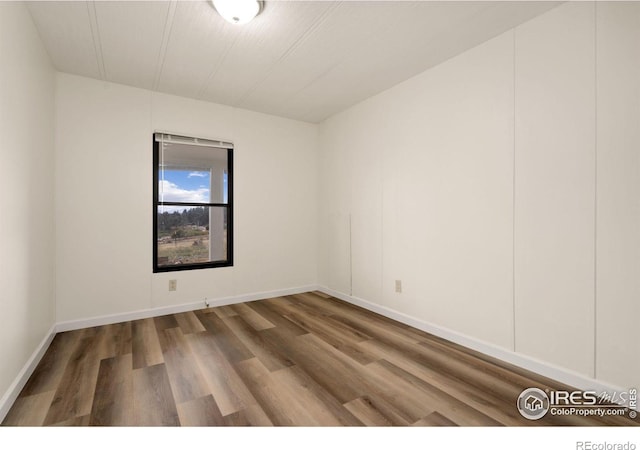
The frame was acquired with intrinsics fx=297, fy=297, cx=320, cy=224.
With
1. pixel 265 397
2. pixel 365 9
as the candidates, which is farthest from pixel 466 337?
pixel 365 9

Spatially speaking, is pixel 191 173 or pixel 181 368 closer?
pixel 181 368

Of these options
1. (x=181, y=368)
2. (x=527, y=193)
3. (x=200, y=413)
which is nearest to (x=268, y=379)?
(x=200, y=413)

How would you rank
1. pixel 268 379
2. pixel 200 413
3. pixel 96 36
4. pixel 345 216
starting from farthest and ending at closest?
pixel 345 216, pixel 96 36, pixel 268 379, pixel 200 413

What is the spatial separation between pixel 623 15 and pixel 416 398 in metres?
2.51

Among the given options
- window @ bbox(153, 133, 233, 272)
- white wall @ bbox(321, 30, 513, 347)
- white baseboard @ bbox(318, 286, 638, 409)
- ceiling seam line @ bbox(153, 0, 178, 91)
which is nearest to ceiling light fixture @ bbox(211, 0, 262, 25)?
ceiling seam line @ bbox(153, 0, 178, 91)

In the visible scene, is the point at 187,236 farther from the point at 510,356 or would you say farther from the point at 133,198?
the point at 510,356

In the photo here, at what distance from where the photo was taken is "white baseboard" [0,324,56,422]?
161 centimetres

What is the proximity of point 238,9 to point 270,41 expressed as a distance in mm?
483

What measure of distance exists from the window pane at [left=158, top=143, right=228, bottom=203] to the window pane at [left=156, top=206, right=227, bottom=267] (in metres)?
0.20

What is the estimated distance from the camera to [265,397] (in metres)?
1.79

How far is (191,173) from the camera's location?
4598 millimetres

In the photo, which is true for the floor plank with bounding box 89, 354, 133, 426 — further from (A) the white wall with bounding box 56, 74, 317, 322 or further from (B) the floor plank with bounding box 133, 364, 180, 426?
(A) the white wall with bounding box 56, 74, 317, 322

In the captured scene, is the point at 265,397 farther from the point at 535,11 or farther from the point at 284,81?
the point at 535,11

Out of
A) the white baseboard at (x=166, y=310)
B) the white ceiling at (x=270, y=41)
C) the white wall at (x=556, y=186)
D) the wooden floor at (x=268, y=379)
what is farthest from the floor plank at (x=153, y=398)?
the white ceiling at (x=270, y=41)
